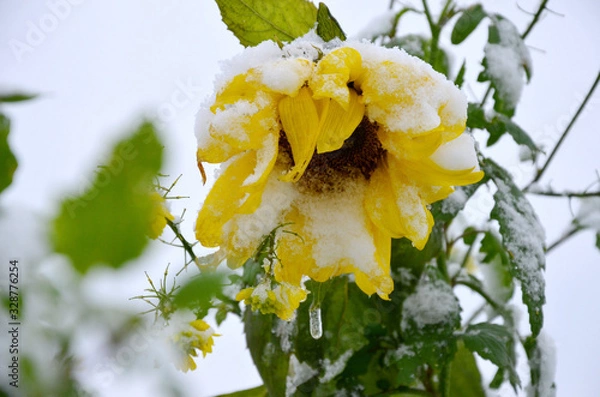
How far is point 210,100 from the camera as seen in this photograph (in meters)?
0.39

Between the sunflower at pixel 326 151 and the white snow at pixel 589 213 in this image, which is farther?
the white snow at pixel 589 213

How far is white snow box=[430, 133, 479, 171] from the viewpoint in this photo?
392 millimetres

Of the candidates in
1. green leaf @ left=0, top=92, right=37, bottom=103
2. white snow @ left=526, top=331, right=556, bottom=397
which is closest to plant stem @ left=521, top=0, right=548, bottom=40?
white snow @ left=526, top=331, right=556, bottom=397

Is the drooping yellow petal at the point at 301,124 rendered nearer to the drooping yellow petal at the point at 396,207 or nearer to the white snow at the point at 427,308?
the drooping yellow petal at the point at 396,207

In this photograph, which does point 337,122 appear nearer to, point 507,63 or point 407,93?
point 407,93

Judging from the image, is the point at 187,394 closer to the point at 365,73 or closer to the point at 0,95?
the point at 0,95

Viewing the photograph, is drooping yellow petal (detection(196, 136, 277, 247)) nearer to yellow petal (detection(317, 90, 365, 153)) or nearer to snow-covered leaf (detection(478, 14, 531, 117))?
yellow petal (detection(317, 90, 365, 153))

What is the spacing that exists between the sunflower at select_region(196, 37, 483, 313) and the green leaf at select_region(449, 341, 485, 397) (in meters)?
0.30

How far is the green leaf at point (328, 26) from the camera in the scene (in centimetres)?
43

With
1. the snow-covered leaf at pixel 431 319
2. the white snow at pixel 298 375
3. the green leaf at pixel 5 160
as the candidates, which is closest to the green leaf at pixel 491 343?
the snow-covered leaf at pixel 431 319

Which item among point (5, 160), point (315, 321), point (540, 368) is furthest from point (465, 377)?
point (5, 160)

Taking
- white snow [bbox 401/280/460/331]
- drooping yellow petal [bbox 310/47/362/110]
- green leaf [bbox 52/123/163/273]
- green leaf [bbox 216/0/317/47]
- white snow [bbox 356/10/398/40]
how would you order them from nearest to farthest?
green leaf [bbox 52/123/163/273]
drooping yellow petal [bbox 310/47/362/110]
green leaf [bbox 216/0/317/47]
white snow [bbox 401/280/460/331]
white snow [bbox 356/10/398/40]

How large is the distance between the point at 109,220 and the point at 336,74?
0.92ft

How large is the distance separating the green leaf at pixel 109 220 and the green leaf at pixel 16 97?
7cm
